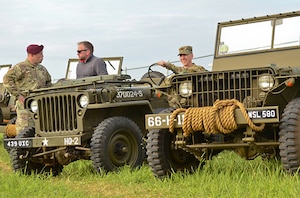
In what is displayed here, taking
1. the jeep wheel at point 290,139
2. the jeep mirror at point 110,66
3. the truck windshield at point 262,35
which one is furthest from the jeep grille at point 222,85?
the jeep mirror at point 110,66

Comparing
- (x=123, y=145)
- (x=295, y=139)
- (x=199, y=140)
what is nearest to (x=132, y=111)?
(x=123, y=145)

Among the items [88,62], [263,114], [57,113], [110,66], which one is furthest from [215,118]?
[110,66]

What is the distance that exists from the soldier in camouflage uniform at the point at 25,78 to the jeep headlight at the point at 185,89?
113 inches

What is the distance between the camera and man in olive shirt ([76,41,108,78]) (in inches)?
334

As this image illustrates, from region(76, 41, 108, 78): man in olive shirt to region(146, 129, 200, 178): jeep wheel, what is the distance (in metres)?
2.26

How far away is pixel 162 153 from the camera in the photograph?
6.37 meters

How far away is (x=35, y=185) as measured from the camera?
6152 millimetres

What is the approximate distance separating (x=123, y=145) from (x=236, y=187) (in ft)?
8.49

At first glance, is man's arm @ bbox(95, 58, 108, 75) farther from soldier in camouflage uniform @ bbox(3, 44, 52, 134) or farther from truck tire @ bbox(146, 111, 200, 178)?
truck tire @ bbox(146, 111, 200, 178)

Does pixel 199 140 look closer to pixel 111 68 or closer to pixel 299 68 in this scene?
pixel 299 68

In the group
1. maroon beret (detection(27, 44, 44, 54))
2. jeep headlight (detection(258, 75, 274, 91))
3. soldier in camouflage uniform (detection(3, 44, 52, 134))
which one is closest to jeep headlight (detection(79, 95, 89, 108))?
soldier in camouflage uniform (detection(3, 44, 52, 134))

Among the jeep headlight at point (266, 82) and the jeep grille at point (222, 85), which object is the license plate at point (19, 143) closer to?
the jeep grille at point (222, 85)

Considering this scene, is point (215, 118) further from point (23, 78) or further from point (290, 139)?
point (23, 78)

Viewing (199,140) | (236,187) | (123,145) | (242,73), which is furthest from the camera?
(123,145)
